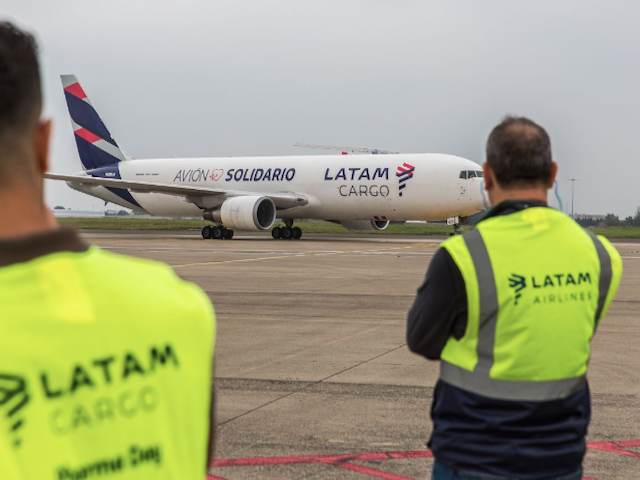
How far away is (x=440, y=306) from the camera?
7.93ft

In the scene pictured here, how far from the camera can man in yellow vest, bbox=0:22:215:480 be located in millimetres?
1233

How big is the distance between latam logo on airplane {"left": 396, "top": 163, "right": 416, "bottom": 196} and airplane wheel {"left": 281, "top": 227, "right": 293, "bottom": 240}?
649cm

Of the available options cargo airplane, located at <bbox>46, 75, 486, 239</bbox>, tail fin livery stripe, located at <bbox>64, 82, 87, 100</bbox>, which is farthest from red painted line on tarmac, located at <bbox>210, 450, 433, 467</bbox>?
tail fin livery stripe, located at <bbox>64, 82, 87, 100</bbox>

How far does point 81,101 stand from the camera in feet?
125

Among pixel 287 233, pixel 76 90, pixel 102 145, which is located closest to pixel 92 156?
pixel 102 145

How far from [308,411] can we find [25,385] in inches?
185

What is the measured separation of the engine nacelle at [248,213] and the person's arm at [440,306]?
27.7 meters

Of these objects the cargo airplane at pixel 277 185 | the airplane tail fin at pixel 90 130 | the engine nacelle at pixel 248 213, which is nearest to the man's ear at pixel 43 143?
the cargo airplane at pixel 277 185

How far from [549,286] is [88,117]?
3802cm

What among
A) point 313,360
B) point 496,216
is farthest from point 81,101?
point 496,216

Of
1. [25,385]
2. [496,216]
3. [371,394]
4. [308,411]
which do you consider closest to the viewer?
[25,385]

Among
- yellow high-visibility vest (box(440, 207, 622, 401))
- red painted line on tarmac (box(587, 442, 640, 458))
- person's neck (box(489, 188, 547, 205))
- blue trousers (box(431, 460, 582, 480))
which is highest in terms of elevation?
person's neck (box(489, 188, 547, 205))

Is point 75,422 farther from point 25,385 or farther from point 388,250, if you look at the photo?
point 388,250

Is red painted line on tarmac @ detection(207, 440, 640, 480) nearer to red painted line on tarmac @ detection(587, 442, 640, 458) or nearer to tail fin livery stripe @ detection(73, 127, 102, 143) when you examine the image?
red painted line on tarmac @ detection(587, 442, 640, 458)
